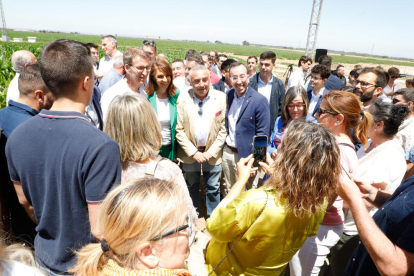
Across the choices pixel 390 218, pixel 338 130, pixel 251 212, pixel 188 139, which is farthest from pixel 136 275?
pixel 188 139

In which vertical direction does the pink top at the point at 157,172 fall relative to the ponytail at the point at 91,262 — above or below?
above

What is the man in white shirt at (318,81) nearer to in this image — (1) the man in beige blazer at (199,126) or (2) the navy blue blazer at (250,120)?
(2) the navy blue blazer at (250,120)

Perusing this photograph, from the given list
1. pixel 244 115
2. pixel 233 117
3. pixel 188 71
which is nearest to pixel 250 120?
pixel 244 115

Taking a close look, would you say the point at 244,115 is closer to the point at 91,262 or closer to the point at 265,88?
the point at 265,88

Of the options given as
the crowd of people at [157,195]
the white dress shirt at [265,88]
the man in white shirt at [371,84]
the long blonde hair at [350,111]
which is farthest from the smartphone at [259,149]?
the white dress shirt at [265,88]

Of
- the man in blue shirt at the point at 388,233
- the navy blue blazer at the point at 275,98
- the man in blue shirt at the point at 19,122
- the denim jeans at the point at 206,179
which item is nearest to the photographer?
Result: the man in blue shirt at the point at 388,233

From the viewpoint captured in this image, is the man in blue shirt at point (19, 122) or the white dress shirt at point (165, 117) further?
the white dress shirt at point (165, 117)

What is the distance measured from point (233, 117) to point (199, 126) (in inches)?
23.2

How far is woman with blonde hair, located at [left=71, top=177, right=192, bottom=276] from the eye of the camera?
97cm

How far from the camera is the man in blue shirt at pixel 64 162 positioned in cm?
131

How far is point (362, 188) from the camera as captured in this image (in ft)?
6.43

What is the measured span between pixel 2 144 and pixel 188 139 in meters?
2.15

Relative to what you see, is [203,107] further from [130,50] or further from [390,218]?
[390,218]

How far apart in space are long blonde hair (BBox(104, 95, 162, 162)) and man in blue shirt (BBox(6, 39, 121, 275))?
323 millimetres
